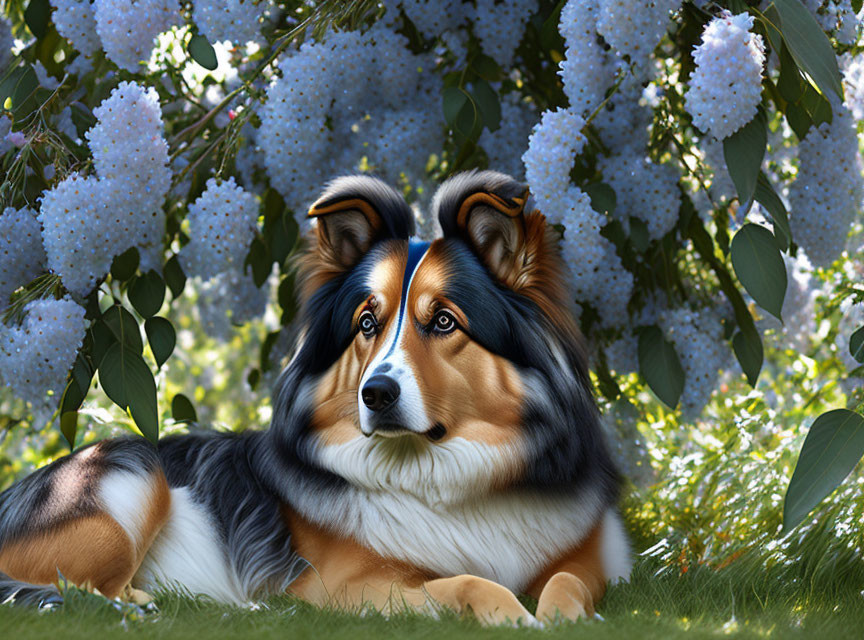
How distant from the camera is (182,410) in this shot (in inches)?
159

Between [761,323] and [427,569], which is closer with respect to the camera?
[427,569]

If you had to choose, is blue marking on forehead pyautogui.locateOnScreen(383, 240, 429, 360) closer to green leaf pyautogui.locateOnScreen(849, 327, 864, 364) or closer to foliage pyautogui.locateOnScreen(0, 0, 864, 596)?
foliage pyautogui.locateOnScreen(0, 0, 864, 596)

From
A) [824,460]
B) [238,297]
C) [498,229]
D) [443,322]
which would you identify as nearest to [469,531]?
[443,322]

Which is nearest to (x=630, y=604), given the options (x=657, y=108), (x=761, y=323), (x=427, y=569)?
(x=427, y=569)

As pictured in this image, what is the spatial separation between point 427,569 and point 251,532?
2.07ft

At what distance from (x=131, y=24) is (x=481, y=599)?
6.54 ft

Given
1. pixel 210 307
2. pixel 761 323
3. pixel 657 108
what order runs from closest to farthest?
pixel 657 108
pixel 761 323
pixel 210 307

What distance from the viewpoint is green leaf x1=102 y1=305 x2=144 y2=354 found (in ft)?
9.78

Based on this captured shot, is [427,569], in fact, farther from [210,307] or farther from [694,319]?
[210,307]

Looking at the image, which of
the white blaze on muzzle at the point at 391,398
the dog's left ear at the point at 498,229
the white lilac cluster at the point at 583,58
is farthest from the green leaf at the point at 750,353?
the white blaze on muzzle at the point at 391,398

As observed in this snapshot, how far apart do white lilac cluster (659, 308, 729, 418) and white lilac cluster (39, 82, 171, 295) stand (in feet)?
6.29

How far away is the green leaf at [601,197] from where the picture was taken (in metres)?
3.11

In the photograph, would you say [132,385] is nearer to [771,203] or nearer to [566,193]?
[566,193]

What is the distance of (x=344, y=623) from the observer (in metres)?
2.48
